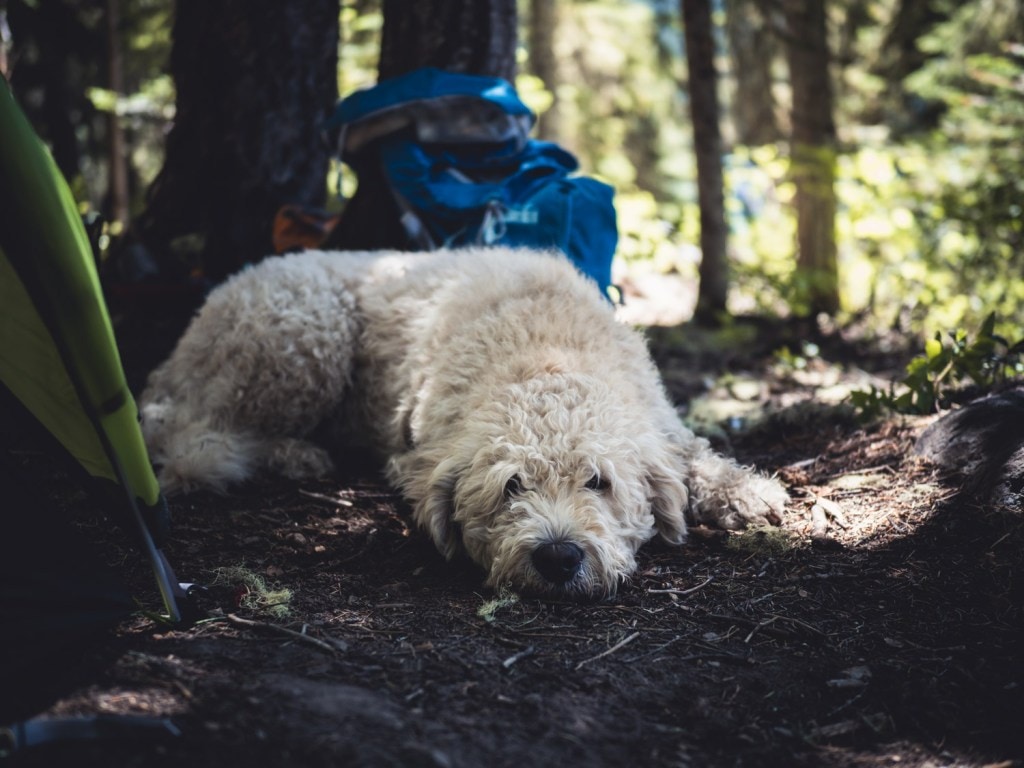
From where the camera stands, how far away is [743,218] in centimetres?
1170

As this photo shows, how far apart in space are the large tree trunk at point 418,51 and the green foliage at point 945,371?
354cm

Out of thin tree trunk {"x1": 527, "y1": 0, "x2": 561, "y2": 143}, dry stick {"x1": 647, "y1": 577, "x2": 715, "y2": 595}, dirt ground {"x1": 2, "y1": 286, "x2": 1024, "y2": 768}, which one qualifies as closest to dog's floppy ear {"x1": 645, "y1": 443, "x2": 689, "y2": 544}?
dirt ground {"x1": 2, "y1": 286, "x2": 1024, "y2": 768}

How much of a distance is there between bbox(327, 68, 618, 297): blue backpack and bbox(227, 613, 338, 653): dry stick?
129 inches

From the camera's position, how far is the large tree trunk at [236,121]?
6.57 metres

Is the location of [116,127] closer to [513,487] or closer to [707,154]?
[707,154]

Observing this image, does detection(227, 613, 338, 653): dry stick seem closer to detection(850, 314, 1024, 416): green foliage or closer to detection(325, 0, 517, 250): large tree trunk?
detection(850, 314, 1024, 416): green foliage

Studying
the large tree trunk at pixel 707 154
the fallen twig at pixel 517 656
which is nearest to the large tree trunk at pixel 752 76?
the large tree trunk at pixel 707 154

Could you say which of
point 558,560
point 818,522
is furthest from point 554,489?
point 818,522

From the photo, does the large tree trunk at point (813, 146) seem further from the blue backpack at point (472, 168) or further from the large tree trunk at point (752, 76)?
the blue backpack at point (472, 168)

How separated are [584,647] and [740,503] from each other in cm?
142

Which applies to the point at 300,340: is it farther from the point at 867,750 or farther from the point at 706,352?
the point at 706,352

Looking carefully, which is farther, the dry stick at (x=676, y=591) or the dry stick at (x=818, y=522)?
the dry stick at (x=818, y=522)

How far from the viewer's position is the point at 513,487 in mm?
3596

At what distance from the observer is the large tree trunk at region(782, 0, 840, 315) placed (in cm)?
907
